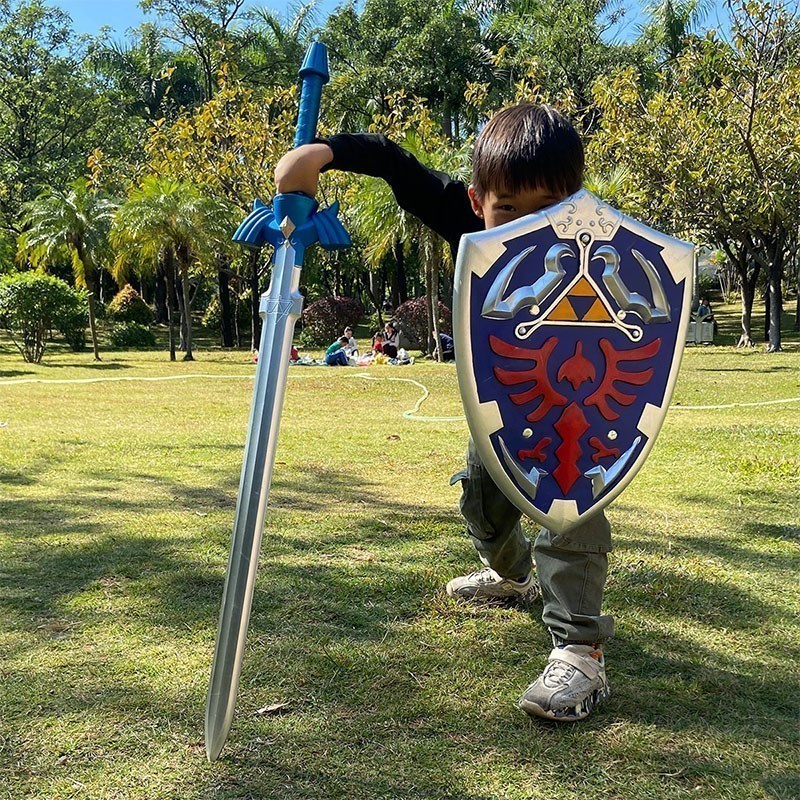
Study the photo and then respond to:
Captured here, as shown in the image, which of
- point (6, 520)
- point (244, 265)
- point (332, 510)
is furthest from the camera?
point (244, 265)

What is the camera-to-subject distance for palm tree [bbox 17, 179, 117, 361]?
18891mm

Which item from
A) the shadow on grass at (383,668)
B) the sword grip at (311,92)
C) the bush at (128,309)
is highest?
the bush at (128,309)

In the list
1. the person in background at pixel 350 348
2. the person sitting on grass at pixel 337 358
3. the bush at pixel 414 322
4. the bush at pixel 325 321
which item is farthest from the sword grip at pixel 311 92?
the bush at pixel 325 321

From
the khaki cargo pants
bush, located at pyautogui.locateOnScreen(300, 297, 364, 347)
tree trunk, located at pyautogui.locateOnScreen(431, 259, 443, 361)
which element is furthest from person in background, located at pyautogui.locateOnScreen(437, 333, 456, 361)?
the khaki cargo pants

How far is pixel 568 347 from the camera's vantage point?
199 centimetres

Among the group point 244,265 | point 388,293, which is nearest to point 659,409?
point 244,265

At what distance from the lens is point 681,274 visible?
2.05 meters

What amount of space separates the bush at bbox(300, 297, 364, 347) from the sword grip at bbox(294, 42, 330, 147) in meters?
21.6

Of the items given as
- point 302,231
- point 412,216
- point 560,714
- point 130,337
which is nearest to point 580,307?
point 302,231

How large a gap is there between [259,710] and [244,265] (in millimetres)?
23929

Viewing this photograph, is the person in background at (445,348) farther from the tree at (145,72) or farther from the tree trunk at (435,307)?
the tree at (145,72)

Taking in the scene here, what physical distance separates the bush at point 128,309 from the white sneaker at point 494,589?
84.8 feet

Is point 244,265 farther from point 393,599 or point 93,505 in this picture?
point 393,599

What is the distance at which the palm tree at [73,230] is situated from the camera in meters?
18.9
